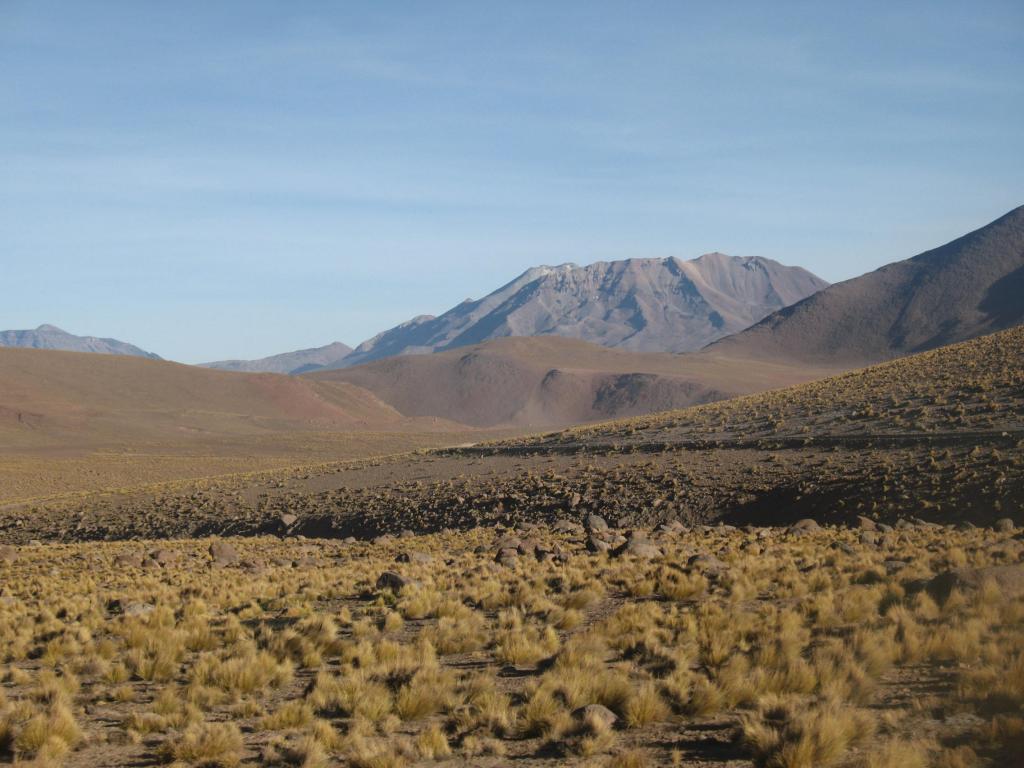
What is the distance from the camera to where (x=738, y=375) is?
552 ft

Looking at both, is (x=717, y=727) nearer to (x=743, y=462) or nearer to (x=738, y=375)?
(x=743, y=462)

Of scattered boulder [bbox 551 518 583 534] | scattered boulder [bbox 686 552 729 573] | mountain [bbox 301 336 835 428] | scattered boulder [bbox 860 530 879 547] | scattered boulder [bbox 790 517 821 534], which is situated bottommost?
scattered boulder [bbox 551 518 583 534]

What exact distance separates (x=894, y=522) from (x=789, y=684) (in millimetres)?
18829

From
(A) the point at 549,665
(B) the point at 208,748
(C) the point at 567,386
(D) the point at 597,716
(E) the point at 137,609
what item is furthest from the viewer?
(C) the point at 567,386

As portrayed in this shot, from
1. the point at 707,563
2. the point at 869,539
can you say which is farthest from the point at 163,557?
the point at 869,539

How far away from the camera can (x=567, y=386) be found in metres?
176

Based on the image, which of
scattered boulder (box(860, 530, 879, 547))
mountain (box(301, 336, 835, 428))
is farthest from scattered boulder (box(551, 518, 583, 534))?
mountain (box(301, 336, 835, 428))

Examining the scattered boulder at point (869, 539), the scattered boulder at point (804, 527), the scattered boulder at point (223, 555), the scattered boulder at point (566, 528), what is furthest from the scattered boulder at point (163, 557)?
the scattered boulder at point (869, 539)

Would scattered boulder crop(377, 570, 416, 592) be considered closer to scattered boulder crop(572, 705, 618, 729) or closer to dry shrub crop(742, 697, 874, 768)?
scattered boulder crop(572, 705, 618, 729)

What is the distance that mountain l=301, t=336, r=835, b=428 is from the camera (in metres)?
157

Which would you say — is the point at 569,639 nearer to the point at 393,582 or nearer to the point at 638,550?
the point at 393,582

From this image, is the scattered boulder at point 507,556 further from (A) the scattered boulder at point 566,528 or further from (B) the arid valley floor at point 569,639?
(A) the scattered boulder at point 566,528

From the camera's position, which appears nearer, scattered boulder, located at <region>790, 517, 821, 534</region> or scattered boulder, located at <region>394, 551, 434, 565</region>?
scattered boulder, located at <region>394, 551, 434, 565</region>

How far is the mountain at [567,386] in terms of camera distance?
15725cm
